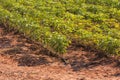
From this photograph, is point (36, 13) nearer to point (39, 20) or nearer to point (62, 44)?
point (39, 20)

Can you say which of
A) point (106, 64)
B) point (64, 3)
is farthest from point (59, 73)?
point (64, 3)

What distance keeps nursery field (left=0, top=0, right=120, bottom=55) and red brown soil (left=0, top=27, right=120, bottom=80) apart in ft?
0.98

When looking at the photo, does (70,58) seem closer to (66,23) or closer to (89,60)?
(89,60)

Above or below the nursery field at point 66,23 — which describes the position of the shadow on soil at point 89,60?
below

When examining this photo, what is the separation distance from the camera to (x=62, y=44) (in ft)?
27.9

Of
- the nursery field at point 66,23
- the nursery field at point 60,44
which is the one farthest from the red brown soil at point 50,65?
the nursery field at point 66,23

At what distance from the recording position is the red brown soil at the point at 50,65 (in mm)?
7617

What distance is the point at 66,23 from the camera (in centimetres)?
1046

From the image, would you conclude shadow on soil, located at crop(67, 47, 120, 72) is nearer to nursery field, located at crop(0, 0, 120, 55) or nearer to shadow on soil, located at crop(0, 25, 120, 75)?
shadow on soil, located at crop(0, 25, 120, 75)

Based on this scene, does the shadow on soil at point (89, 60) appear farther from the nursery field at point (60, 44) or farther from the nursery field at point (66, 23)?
the nursery field at point (66, 23)

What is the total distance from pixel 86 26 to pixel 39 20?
1.61 meters

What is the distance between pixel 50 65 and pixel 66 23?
2.42 metres

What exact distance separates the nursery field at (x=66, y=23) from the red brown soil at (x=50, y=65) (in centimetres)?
30

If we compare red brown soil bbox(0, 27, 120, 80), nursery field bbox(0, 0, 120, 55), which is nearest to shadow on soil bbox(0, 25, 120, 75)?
red brown soil bbox(0, 27, 120, 80)
